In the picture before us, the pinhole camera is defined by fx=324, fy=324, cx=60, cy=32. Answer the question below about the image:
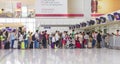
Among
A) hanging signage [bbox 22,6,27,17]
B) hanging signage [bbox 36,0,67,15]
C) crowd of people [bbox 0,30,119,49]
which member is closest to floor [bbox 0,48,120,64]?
crowd of people [bbox 0,30,119,49]

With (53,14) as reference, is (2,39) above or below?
below

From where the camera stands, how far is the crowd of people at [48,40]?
2181cm

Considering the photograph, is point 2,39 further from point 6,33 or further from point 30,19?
point 30,19

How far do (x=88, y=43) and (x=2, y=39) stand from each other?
19.9 feet

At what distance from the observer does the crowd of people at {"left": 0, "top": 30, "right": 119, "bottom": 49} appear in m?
21.8

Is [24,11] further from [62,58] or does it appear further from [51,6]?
[62,58]

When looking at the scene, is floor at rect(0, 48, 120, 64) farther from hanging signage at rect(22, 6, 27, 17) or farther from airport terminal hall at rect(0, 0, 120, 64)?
hanging signage at rect(22, 6, 27, 17)

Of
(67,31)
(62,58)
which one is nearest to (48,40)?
(67,31)

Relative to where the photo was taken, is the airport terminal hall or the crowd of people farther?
the crowd of people

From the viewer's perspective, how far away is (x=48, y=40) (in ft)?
75.4

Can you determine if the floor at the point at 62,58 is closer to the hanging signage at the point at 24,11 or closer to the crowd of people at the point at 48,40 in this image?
the crowd of people at the point at 48,40

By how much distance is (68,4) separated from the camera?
2875 centimetres

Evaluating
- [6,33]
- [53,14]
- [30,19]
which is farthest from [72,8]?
[30,19]

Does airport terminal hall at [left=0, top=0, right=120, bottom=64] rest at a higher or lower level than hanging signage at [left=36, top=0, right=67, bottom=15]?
lower
